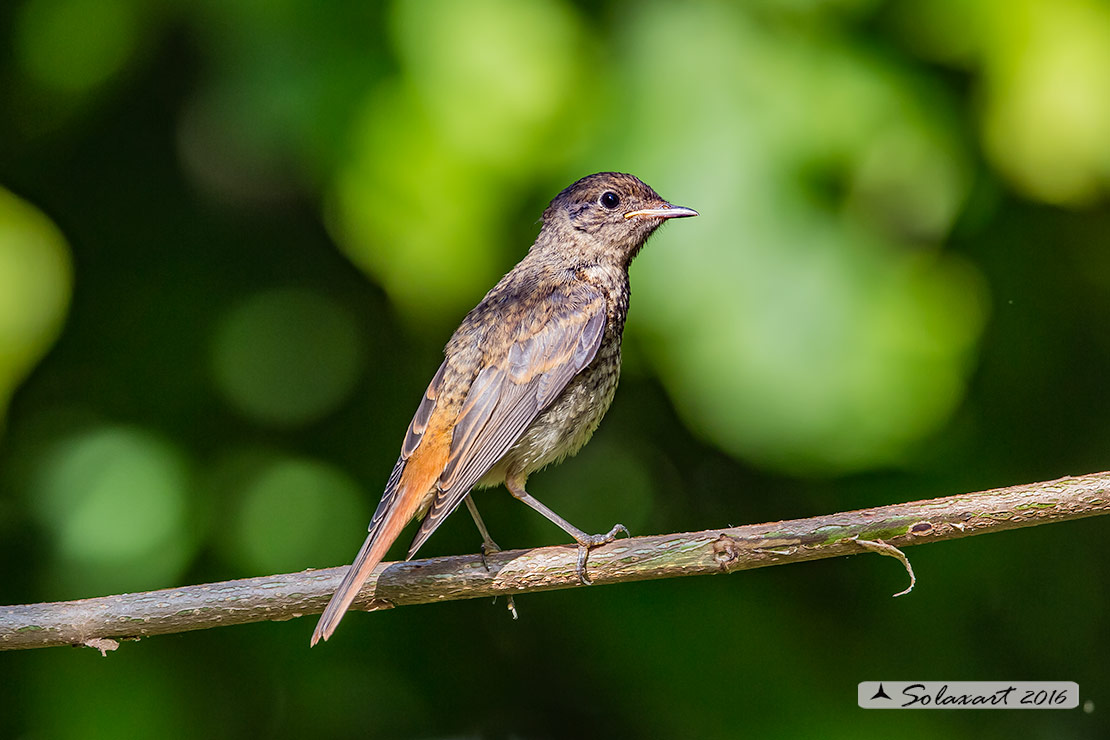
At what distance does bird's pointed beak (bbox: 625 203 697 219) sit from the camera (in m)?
3.44

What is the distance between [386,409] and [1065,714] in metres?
2.81

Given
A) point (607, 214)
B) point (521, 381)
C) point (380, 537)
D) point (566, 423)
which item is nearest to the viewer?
point (380, 537)

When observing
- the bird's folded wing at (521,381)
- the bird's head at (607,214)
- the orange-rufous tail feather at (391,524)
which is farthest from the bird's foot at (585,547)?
the bird's head at (607,214)

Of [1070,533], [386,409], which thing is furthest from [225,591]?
[1070,533]

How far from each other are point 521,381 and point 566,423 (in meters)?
0.24

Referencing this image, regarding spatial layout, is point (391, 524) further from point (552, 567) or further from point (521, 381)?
point (521, 381)

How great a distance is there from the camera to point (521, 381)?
3357mm

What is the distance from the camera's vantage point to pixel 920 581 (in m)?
4.17

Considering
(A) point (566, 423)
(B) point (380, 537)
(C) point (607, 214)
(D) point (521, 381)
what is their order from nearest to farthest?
(B) point (380, 537) < (D) point (521, 381) < (A) point (566, 423) < (C) point (607, 214)

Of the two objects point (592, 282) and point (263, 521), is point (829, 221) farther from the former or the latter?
point (263, 521)

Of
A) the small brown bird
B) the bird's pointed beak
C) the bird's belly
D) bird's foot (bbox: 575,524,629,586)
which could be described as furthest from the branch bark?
the bird's pointed beak

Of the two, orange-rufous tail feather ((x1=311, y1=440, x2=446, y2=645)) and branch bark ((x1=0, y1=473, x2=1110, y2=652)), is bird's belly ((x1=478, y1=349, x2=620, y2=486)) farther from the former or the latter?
branch bark ((x1=0, y1=473, x2=1110, y2=652))

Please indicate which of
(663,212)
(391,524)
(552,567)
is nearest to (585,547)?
(552,567)

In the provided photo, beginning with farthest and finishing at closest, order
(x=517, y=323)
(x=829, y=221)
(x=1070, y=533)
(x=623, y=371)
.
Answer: (x=1070, y=533) < (x=623, y=371) < (x=829, y=221) < (x=517, y=323)
